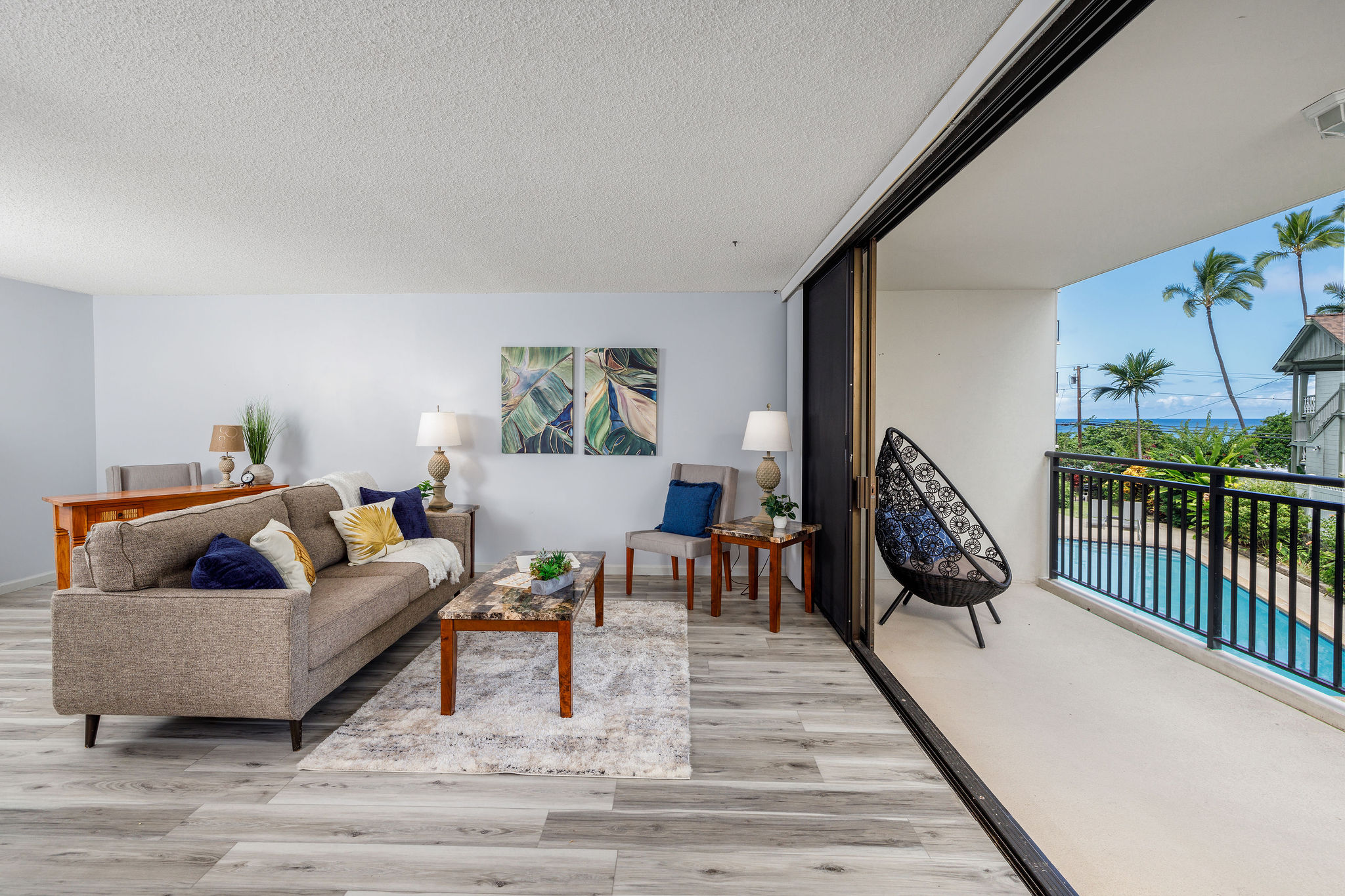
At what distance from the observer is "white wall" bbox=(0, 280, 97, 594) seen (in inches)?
166

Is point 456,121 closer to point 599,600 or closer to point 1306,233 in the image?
point 599,600

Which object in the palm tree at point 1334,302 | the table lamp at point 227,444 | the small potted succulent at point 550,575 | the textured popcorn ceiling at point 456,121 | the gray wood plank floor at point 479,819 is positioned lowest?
the gray wood plank floor at point 479,819

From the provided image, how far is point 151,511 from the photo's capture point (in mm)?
3883

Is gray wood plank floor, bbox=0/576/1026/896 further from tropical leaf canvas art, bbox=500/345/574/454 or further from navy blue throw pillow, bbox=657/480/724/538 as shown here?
tropical leaf canvas art, bbox=500/345/574/454

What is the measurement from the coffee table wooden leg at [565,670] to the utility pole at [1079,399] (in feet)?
14.9

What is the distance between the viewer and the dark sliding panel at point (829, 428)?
10.3ft

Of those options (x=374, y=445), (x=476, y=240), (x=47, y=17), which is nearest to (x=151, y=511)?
(x=374, y=445)

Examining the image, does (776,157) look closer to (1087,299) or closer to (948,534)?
(948,534)

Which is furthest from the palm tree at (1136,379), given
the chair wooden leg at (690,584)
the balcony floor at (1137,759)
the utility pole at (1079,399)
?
the chair wooden leg at (690,584)

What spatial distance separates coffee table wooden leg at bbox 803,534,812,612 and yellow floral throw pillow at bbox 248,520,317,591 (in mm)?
2859

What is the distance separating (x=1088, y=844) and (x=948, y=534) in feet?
6.09

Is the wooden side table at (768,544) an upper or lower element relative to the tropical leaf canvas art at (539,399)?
lower

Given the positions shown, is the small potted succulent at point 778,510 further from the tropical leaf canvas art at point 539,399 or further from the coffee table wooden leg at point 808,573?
the tropical leaf canvas art at point 539,399

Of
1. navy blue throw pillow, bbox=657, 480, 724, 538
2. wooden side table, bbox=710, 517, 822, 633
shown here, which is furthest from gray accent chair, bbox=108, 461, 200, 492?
wooden side table, bbox=710, 517, 822, 633
